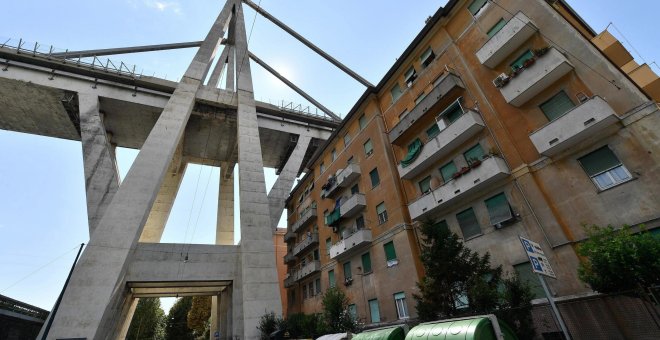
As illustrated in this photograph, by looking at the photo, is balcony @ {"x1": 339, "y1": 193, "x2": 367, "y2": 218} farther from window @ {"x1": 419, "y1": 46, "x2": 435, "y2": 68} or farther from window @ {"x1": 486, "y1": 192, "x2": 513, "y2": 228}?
window @ {"x1": 419, "y1": 46, "x2": 435, "y2": 68}

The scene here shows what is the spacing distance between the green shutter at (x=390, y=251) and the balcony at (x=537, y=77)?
10512mm

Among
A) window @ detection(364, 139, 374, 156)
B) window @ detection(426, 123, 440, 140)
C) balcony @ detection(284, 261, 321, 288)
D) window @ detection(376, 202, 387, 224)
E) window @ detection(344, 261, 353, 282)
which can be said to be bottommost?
window @ detection(344, 261, 353, 282)

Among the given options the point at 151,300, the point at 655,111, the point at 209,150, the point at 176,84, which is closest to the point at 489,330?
the point at 655,111

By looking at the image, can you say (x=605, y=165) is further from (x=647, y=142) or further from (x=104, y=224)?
(x=104, y=224)

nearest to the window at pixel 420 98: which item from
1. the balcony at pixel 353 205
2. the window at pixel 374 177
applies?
the window at pixel 374 177

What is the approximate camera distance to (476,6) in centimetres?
1766

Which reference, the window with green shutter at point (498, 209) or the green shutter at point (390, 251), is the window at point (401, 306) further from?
the window with green shutter at point (498, 209)

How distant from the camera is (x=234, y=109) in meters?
33.2

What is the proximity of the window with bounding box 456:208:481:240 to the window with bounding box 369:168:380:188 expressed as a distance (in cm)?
697

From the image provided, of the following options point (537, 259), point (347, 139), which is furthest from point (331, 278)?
point (537, 259)

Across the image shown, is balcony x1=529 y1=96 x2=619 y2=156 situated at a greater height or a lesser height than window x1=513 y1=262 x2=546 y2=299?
greater

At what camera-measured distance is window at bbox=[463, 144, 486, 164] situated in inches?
603

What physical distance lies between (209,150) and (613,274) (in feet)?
128

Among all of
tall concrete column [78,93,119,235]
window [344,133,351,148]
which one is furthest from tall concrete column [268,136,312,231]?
tall concrete column [78,93,119,235]
